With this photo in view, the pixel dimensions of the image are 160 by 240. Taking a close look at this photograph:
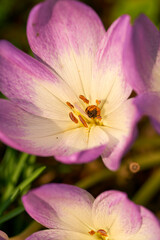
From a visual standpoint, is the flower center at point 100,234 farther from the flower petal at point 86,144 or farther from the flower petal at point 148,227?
the flower petal at point 86,144

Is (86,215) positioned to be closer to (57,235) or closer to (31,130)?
(57,235)

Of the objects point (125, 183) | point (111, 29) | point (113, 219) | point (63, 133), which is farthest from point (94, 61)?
point (125, 183)

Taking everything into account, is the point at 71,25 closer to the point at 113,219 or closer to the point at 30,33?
the point at 30,33

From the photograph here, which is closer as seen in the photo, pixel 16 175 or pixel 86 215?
pixel 86 215

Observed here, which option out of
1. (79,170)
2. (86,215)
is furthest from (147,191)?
(86,215)

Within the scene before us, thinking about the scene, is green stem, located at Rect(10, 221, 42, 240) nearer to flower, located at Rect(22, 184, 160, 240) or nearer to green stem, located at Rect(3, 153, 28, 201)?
green stem, located at Rect(3, 153, 28, 201)

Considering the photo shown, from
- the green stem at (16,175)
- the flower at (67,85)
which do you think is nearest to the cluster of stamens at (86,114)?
the flower at (67,85)

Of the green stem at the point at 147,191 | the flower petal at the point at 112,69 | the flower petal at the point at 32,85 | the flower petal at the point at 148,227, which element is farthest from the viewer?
the green stem at the point at 147,191
